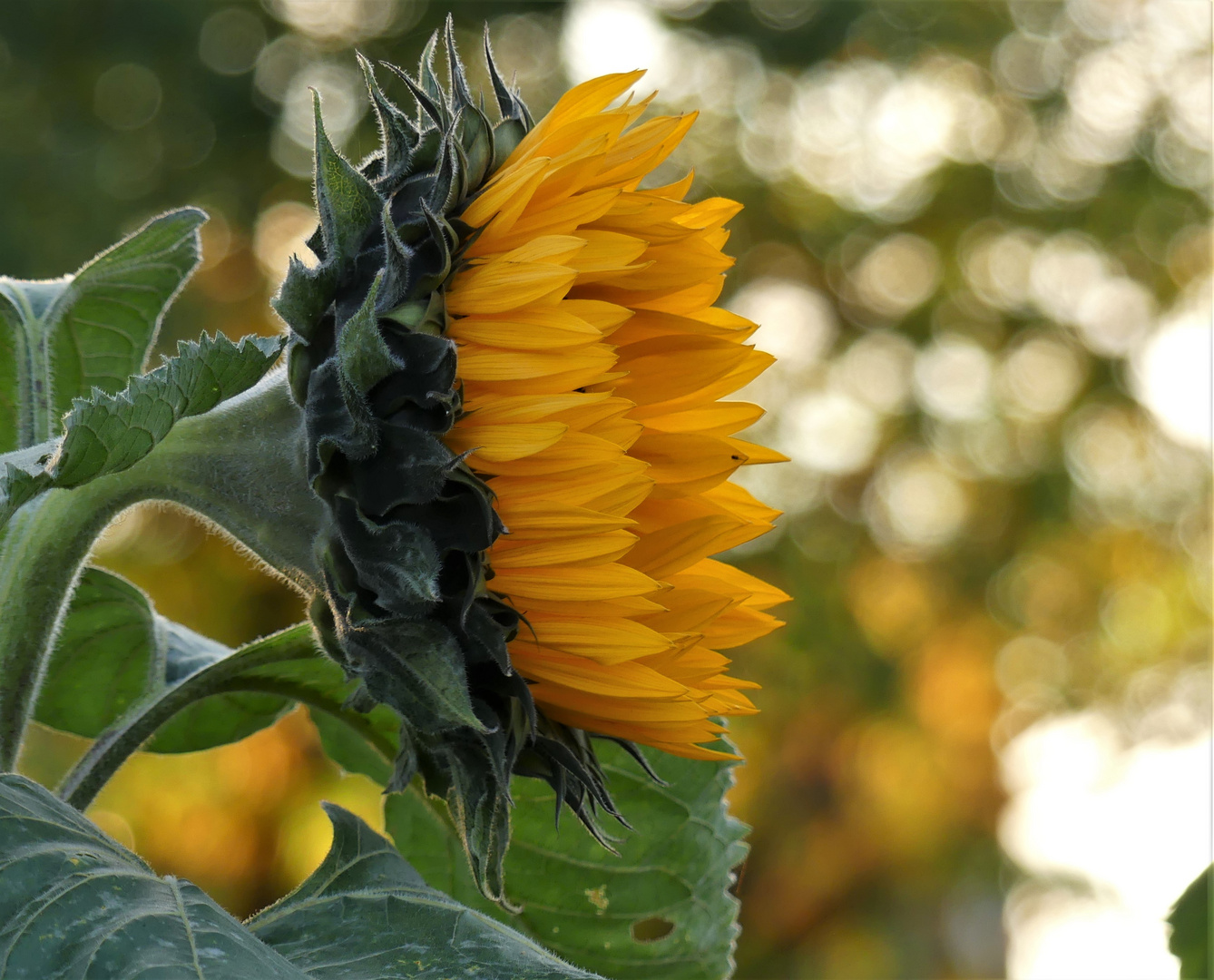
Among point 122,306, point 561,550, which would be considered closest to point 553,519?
point 561,550

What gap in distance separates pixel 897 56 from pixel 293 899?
1050 cm

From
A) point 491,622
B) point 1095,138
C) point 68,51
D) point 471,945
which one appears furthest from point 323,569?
point 1095,138

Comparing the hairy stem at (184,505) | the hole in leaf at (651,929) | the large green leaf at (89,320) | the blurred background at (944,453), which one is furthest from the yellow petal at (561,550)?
the blurred background at (944,453)

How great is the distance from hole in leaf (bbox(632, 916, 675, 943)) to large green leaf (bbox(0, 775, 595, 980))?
311 mm

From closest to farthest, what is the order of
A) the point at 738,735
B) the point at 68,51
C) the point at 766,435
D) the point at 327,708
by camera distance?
the point at 327,708, the point at 68,51, the point at 738,735, the point at 766,435

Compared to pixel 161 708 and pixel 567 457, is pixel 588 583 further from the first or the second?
pixel 161 708

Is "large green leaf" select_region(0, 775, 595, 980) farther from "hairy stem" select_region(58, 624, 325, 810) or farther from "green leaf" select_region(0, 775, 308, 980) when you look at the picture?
"hairy stem" select_region(58, 624, 325, 810)

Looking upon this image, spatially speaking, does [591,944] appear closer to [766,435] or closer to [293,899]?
[293,899]

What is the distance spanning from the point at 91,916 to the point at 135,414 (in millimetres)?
227

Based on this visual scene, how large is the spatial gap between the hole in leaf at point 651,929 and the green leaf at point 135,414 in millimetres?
572

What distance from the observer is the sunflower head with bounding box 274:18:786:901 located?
601 millimetres

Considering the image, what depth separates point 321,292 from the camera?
63cm

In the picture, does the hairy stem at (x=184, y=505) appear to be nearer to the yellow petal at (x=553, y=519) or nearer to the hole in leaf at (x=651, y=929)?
the yellow petal at (x=553, y=519)

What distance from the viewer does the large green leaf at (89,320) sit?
→ 825 millimetres
